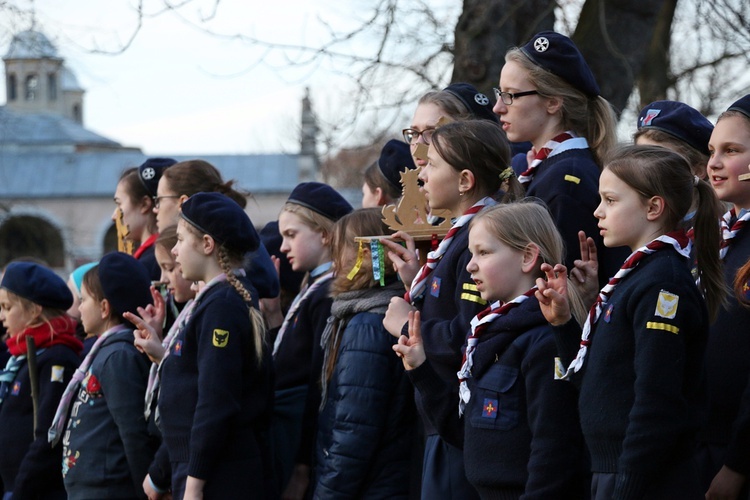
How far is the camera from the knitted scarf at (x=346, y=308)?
5.32 metres

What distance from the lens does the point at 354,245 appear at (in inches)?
215

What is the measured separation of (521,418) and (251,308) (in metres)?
1.78

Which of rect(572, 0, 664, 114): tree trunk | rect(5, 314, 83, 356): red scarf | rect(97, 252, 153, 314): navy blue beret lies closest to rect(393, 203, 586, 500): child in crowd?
rect(97, 252, 153, 314): navy blue beret

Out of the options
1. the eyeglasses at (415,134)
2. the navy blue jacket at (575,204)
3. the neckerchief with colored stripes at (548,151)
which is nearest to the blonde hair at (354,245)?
the eyeglasses at (415,134)

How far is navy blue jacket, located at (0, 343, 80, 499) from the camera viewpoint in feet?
20.2

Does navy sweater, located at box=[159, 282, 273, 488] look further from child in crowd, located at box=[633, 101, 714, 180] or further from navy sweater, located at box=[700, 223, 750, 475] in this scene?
navy sweater, located at box=[700, 223, 750, 475]

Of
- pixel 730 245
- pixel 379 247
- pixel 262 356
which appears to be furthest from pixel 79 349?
pixel 730 245

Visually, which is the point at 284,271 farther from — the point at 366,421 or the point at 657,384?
the point at 657,384

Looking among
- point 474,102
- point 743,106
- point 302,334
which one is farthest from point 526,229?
point 302,334

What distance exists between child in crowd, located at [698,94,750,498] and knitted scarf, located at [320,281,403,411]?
1.58 metres

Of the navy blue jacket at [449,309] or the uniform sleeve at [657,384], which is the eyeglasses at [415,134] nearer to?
the navy blue jacket at [449,309]

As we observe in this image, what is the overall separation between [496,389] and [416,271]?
0.94 meters

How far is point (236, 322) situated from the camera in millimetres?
5293

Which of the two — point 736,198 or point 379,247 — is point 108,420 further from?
point 736,198
